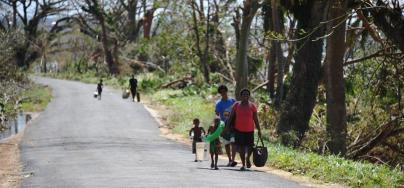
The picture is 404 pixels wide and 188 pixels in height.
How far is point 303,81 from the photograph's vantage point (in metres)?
22.2

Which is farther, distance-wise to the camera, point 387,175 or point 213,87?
point 213,87

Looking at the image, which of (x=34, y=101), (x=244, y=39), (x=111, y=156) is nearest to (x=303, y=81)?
(x=244, y=39)

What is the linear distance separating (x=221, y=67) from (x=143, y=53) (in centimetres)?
2208

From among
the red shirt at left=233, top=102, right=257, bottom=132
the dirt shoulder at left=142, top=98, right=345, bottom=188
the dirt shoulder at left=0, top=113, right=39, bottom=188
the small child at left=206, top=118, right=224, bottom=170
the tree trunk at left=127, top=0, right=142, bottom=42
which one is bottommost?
the dirt shoulder at left=0, top=113, right=39, bottom=188

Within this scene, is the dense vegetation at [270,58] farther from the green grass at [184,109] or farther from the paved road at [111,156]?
the paved road at [111,156]

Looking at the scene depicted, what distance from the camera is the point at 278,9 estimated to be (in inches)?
1039

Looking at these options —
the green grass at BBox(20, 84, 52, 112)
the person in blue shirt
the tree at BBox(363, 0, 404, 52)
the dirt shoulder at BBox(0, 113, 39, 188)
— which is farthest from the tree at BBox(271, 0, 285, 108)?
the green grass at BBox(20, 84, 52, 112)

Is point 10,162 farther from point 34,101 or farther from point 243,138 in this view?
point 34,101

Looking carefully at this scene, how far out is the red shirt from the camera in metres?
13.0

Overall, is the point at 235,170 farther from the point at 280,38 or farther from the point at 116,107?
the point at 116,107

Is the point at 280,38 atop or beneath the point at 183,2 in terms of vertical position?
beneath

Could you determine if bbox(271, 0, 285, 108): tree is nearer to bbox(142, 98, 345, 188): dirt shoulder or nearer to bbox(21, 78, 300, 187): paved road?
bbox(142, 98, 345, 188): dirt shoulder

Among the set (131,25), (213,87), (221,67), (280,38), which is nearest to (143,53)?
(131,25)

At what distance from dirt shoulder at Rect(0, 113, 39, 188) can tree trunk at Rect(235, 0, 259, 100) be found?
8.27 meters
